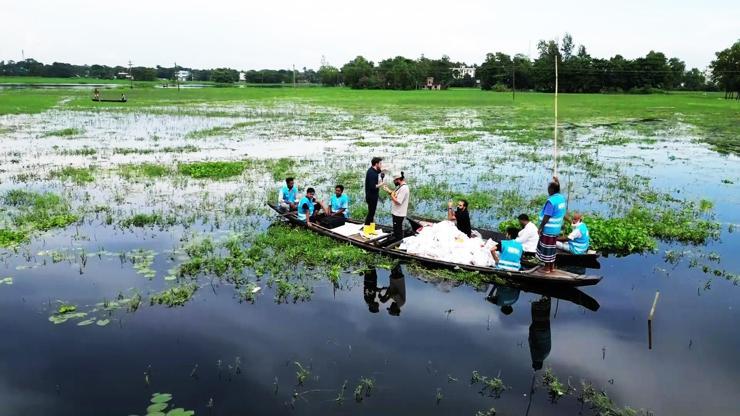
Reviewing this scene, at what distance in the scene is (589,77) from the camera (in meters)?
95.0

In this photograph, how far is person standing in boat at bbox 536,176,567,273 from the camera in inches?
412

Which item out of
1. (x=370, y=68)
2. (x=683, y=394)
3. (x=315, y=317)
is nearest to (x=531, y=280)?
(x=683, y=394)

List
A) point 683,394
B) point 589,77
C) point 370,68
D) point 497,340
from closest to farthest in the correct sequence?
point 683,394
point 497,340
point 589,77
point 370,68

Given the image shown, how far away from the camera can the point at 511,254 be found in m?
10.7

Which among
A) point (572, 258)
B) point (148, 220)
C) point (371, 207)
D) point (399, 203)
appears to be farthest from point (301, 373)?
point (148, 220)

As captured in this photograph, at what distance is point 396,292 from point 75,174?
16.1 metres

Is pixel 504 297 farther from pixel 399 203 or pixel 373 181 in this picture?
pixel 373 181

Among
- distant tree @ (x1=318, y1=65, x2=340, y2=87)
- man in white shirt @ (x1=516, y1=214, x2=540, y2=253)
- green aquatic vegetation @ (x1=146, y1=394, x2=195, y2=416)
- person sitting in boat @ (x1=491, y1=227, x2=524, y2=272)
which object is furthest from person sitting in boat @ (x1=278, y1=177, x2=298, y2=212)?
distant tree @ (x1=318, y1=65, x2=340, y2=87)

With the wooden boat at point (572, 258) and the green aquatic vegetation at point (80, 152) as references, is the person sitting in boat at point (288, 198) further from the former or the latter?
the green aquatic vegetation at point (80, 152)

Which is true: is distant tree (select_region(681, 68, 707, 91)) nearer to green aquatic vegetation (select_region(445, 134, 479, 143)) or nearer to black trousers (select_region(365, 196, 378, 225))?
green aquatic vegetation (select_region(445, 134, 479, 143))

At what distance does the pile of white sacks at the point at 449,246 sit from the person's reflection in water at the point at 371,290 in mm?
1065

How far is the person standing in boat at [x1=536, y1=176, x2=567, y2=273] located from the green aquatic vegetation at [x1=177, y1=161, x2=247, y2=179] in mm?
13989

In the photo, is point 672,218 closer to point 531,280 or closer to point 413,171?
point 531,280

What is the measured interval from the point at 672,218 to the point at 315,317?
11433 millimetres
